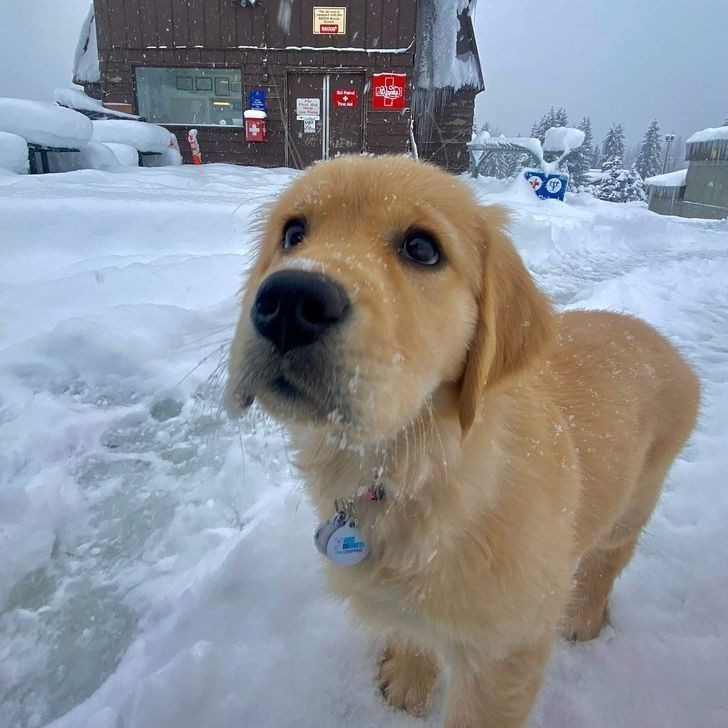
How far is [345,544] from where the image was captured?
60.7 inches

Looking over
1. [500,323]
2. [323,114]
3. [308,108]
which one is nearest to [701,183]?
[323,114]

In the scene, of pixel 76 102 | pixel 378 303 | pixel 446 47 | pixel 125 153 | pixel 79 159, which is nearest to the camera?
pixel 378 303

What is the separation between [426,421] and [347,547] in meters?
0.43

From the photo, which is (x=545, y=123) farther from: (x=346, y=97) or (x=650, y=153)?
(x=346, y=97)

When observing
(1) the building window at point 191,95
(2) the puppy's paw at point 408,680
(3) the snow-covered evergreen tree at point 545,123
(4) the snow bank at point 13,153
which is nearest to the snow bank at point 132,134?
(1) the building window at point 191,95

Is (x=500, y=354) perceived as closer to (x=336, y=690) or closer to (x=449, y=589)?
(x=449, y=589)

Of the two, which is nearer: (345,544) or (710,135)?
(345,544)

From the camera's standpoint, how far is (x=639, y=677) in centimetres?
193

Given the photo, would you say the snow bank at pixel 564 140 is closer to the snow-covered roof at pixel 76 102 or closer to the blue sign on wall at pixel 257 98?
the blue sign on wall at pixel 257 98

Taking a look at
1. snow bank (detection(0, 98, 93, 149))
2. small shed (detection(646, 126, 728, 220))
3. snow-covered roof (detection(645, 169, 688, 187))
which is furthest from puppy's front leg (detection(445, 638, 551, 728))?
snow-covered roof (detection(645, 169, 688, 187))

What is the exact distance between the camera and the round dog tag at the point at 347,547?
1.54 meters

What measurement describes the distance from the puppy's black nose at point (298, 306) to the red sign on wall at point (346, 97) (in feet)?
47.5

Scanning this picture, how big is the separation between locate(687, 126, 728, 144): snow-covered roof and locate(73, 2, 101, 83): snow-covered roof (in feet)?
70.3

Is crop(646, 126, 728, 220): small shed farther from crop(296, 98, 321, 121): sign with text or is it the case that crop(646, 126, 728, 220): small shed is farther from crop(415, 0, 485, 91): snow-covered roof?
crop(296, 98, 321, 121): sign with text
